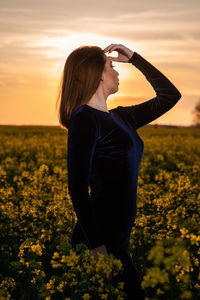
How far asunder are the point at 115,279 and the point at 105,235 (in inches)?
13.8

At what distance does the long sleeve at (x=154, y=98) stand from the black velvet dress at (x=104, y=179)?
44 centimetres

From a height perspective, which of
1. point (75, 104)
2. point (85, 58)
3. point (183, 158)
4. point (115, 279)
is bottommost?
point (183, 158)

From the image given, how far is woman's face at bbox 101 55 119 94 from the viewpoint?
2980 mm

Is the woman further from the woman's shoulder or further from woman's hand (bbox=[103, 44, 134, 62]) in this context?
woman's hand (bbox=[103, 44, 134, 62])

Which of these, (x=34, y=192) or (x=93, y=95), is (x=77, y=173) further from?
(x=34, y=192)

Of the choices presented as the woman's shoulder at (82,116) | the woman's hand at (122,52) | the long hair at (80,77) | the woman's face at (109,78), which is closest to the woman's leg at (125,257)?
→ the woman's shoulder at (82,116)

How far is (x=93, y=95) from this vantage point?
2.95 meters

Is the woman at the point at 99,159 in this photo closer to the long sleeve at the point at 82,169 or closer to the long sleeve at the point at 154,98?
the long sleeve at the point at 82,169

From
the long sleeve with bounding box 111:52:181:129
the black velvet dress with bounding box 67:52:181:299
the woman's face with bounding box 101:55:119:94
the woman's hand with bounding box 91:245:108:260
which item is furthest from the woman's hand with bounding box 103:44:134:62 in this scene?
the woman's hand with bounding box 91:245:108:260

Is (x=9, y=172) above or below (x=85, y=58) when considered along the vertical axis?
below

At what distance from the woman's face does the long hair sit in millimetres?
56

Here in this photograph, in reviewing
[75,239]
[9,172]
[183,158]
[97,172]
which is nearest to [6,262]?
[75,239]

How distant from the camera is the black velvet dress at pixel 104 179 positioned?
2645 millimetres

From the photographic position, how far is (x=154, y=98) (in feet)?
11.5
